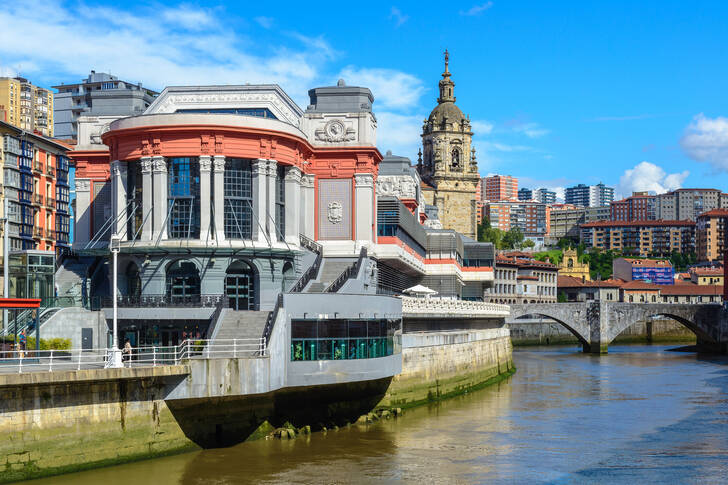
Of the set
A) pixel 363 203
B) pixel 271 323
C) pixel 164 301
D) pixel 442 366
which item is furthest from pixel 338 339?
pixel 363 203

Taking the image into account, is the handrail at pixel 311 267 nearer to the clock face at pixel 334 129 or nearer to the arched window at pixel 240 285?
the arched window at pixel 240 285

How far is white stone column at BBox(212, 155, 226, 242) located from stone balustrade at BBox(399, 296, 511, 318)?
11.7 meters

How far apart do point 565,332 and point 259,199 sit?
398ft

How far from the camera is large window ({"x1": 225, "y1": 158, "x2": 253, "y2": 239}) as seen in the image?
61.3m

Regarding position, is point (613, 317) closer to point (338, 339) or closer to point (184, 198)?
point (184, 198)

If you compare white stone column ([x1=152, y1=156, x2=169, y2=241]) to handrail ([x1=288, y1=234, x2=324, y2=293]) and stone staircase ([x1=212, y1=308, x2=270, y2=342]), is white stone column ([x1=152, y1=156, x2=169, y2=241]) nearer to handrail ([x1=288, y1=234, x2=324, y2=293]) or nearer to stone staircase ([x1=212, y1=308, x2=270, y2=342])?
handrail ([x1=288, y1=234, x2=324, y2=293])

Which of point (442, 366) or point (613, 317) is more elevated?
point (613, 317)

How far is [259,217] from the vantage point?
61.5m

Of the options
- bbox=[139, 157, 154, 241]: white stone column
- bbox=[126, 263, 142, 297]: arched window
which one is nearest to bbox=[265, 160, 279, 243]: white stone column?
bbox=[139, 157, 154, 241]: white stone column

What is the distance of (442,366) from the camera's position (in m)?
68.7

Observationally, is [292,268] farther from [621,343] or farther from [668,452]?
[621,343]

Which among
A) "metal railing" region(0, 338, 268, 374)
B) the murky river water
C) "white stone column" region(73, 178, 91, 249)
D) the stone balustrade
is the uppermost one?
"white stone column" region(73, 178, 91, 249)

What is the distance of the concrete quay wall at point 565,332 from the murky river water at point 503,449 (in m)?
91.1

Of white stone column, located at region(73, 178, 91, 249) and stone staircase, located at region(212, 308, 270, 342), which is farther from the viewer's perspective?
white stone column, located at region(73, 178, 91, 249)
